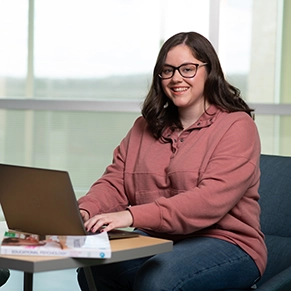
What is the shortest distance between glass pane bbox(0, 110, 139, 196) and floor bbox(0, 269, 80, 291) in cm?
71

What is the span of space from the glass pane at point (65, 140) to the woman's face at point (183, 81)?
2.25 m

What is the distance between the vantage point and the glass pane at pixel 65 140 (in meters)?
4.78

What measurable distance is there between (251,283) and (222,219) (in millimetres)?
224

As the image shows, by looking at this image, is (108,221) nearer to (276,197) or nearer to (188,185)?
(188,185)

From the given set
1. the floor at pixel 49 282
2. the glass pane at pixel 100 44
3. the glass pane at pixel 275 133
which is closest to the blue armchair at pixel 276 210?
the floor at pixel 49 282

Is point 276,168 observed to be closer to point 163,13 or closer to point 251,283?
point 251,283

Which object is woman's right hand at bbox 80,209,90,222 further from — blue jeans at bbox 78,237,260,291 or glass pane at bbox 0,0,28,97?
glass pane at bbox 0,0,28,97

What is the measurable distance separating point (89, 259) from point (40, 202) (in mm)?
228

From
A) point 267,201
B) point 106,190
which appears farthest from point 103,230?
point 267,201

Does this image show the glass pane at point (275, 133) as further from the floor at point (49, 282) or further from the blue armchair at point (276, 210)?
the blue armchair at point (276, 210)

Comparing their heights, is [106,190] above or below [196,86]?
below

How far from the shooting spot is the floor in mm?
3892

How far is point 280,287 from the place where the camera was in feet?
7.18

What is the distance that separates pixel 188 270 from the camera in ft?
7.04
